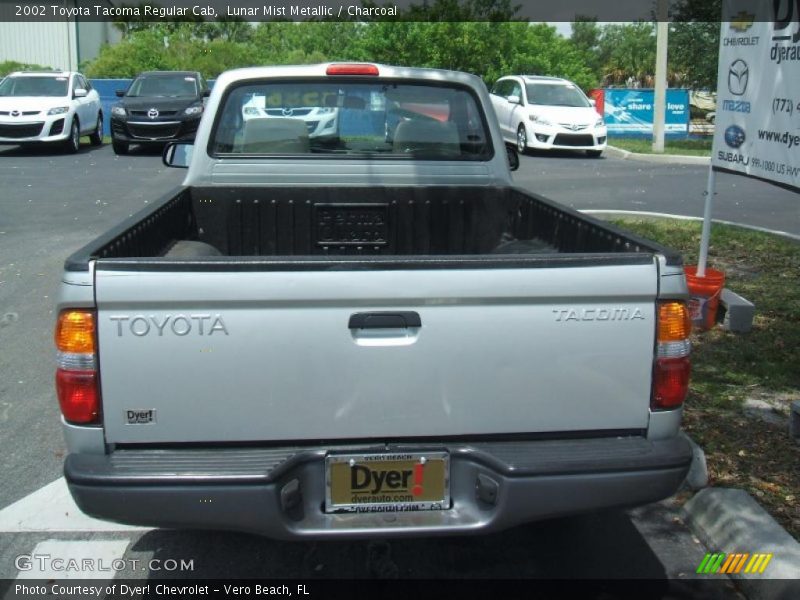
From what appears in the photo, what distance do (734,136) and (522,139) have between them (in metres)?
14.3

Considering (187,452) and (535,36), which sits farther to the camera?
(535,36)

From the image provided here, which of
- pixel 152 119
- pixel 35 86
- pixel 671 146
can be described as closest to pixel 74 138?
pixel 35 86

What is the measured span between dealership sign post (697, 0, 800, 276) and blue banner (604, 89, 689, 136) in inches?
790

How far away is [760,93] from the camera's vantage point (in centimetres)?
589

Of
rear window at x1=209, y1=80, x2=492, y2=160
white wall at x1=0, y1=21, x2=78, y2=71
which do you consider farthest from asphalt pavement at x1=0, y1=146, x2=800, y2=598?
white wall at x1=0, y1=21, x2=78, y2=71

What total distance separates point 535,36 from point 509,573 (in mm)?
28683

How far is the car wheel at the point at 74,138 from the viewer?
63.4 feet

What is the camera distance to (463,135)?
17.7 ft

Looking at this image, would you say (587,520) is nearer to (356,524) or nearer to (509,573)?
(509,573)

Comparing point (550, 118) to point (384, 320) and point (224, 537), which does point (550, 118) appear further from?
point (384, 320)

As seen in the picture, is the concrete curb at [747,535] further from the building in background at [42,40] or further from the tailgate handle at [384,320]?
the building in background at [42,40]

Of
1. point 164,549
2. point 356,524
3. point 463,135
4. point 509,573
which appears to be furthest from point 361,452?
point 463,135

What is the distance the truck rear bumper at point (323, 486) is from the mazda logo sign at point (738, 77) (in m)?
3.72

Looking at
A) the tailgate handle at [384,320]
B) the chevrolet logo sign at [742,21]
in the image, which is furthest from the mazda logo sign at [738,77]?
the tailgate handle at [384,320]
